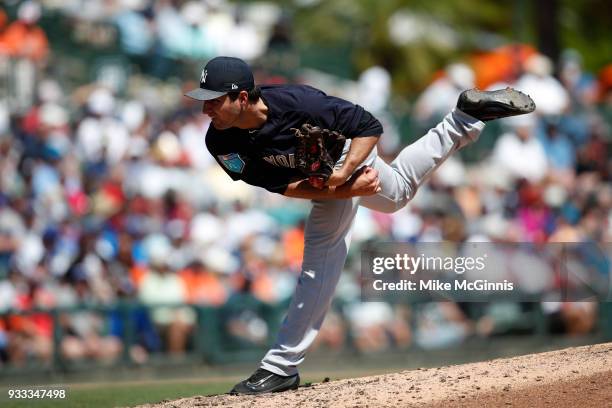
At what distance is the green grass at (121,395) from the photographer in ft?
22.1

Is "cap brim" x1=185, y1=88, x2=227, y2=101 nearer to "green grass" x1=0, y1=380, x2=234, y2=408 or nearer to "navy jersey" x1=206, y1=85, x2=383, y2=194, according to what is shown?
"navy jersey" x1=206, y1=85, x2=383, y2=194

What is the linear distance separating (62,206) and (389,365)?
4240mm

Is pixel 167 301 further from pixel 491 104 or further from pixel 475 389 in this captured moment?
pixel 475 389

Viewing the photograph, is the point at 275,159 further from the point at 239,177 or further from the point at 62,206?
the point at 62,206

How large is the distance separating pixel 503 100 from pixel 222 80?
1857 mm

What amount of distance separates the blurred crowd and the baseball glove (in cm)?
529

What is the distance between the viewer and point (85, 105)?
13.0m

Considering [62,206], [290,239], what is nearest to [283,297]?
[290,239]

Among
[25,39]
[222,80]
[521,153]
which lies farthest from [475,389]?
[25,39]

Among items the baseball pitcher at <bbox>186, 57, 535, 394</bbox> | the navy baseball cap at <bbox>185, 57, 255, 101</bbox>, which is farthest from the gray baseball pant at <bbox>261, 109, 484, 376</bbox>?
the navy baseball cap at <bbox>185, 57, 255, 101</bbox>

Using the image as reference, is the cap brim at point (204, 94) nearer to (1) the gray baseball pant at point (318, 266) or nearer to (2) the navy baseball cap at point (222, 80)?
(2) the navy baseball cap at point (222, 80)

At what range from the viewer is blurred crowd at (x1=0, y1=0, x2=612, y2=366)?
1088 centimetres

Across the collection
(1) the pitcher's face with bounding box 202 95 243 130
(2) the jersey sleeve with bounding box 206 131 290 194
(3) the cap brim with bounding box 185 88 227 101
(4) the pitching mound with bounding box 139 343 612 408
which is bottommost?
(4) the pitching mound with bounding box 139 343 612 408

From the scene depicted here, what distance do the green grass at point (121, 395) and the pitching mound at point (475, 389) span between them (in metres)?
0.64
